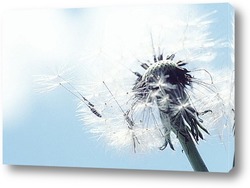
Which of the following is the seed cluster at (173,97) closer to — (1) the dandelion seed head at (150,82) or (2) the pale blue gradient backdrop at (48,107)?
(1) the dandelion seed head at (150,82)

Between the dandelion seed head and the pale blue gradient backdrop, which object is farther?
the pale blue gradient backdrop

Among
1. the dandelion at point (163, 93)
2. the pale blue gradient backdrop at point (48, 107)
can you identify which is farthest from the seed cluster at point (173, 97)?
the pale blue gradient backdrop at point (48, 107)

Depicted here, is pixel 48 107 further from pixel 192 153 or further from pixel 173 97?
pixel 192 153

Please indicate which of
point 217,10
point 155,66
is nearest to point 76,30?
point 155,66

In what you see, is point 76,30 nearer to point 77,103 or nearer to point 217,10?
point 77,103

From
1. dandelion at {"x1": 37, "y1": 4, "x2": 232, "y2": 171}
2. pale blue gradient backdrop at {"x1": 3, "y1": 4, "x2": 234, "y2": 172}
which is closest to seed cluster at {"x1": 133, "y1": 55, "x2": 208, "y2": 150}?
dandelion at {"x1": 37, "y1": 4, "x2": 232, "y2": 171}

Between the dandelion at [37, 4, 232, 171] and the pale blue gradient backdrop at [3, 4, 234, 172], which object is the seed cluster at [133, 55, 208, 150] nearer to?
the dandelion at [37, 4, 232, 171]
